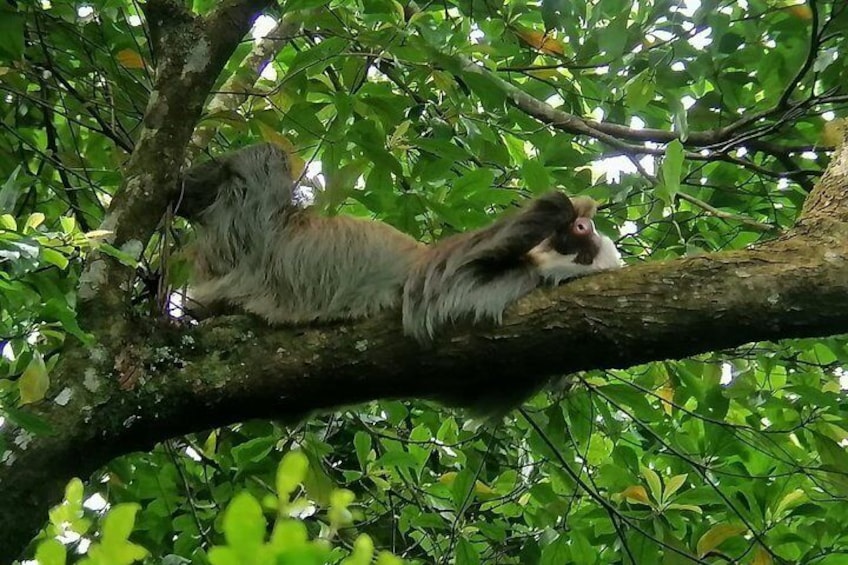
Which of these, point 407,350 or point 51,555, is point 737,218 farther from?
point 51,555

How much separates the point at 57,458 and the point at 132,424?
0.71 feet

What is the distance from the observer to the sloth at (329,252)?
3.26 meters

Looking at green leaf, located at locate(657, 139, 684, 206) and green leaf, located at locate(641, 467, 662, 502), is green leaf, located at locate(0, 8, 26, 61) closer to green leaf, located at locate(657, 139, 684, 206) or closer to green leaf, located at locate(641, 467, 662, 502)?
green leaf, located at locate(657, 139, 684, 206)

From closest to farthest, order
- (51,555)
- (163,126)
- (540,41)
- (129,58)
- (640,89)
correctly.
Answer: (51,555)
(163,126)
(640,89)
(129,58)
(540,41)

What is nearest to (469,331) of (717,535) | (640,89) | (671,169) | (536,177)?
(671,169)

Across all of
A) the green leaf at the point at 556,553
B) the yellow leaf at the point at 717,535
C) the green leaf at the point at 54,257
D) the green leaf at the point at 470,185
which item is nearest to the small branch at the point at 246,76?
the green leaf at the point at 470,185

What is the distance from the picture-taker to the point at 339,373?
2699 mm

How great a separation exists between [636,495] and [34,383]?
7.50 feet

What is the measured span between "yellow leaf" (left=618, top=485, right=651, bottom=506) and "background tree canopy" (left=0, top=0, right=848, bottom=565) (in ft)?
0.06

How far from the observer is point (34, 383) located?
8.69 ft

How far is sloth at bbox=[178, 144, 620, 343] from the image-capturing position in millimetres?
3262

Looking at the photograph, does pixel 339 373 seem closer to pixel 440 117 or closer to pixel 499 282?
pixel 499 282

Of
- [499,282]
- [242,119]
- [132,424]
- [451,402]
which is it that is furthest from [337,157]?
A: [132,424]

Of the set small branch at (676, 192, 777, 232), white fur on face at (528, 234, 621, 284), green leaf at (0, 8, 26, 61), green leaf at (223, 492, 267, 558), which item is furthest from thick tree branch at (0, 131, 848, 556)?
green leaf at (223, 492, 267, 558)
